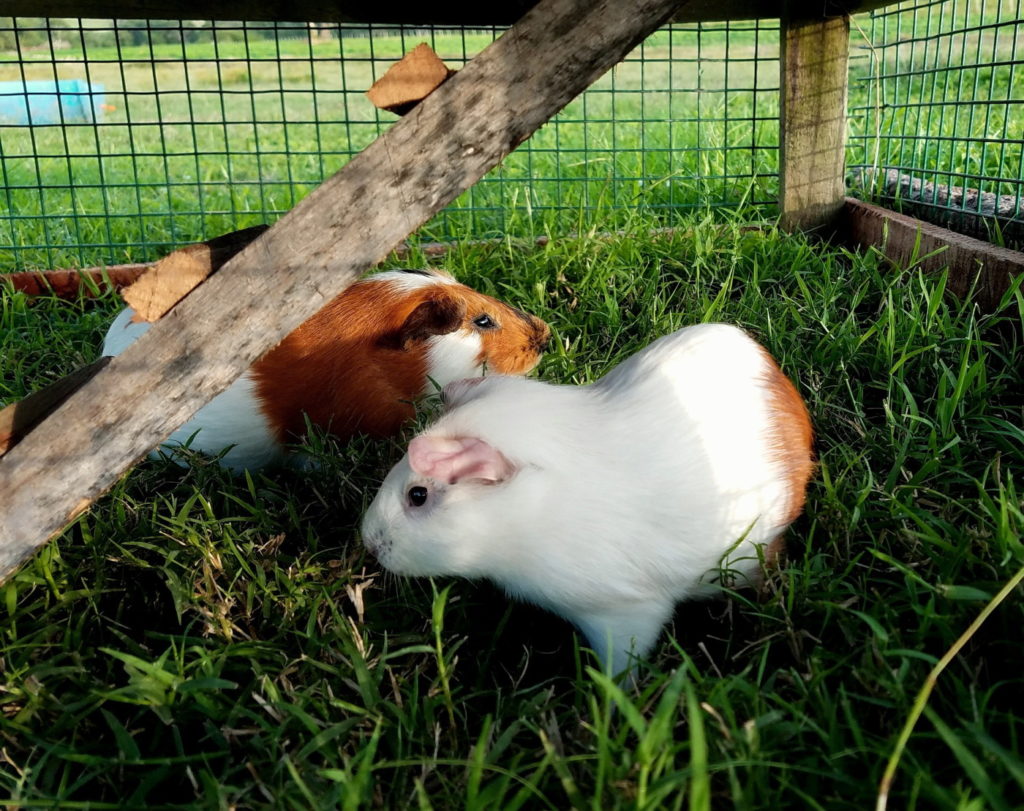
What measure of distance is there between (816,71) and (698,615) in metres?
2.79

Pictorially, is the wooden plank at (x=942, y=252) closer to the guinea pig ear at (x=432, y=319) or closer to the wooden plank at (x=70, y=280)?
the guinea pig ear at (x=432, y=319)

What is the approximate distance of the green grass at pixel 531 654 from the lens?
133cm

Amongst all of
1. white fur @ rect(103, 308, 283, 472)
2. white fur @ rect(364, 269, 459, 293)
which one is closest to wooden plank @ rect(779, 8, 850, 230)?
white fur @ rect(364, 269, 459, 293)

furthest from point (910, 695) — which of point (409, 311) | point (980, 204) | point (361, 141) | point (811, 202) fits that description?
point (361, 141)

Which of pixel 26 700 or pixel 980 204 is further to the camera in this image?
pixel 980 204

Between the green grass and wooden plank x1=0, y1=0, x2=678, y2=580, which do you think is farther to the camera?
wooden plank x1=0, y1=0, x2=678, y2=580

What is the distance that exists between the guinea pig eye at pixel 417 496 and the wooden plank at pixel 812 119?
272cm

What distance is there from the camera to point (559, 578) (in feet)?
6.42

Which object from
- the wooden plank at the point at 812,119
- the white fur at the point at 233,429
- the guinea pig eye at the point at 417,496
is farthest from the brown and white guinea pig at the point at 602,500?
the wooden plank at the point at 812,119

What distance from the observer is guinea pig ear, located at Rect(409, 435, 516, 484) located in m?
1.94

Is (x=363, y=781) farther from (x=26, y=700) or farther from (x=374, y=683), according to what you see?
(x=26, y=700)

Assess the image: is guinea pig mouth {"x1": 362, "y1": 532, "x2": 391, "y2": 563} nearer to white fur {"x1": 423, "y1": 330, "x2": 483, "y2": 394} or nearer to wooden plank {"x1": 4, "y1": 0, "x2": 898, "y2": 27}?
white fur {"x1": 423, "y1": 330, "x2": 483, "y2": 394}

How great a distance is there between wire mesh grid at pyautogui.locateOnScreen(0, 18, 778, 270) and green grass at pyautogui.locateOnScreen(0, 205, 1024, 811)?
1680mm

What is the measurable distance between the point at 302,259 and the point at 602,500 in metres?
0.83
